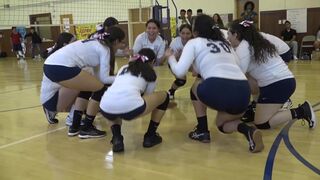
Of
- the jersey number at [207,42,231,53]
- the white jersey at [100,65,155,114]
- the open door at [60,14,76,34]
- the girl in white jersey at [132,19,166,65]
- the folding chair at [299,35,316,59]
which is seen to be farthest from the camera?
the open door at [60,14,76,34]

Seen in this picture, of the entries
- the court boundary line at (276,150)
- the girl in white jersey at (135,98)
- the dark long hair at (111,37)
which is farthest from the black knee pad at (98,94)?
the court boundary line at (276,150)

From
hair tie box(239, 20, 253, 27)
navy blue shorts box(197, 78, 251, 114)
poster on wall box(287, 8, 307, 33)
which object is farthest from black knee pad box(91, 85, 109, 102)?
poster on wall box(287, 8, 307, 33)

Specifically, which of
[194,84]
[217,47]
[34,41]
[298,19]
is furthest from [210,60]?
[34,41]

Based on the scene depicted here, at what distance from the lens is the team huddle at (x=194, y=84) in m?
2.69

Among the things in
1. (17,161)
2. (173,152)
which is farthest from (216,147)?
(17,161)

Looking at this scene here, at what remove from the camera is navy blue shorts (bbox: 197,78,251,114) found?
2.65m

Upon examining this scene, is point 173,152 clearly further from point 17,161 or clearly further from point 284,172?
point 17,161

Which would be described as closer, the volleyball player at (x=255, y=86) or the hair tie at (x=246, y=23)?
the hair tie at (x=246, y=23)

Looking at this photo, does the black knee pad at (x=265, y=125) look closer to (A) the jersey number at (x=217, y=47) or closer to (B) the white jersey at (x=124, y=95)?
(A) the jersey number at (x=217, y=47)

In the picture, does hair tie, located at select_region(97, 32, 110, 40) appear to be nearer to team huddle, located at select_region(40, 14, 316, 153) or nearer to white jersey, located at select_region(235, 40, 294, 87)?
team huddle, located at select_region(40, 14, 316, 153)

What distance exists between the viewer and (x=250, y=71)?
3.14 m

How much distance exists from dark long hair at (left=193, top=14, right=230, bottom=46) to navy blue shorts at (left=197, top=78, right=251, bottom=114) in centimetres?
37

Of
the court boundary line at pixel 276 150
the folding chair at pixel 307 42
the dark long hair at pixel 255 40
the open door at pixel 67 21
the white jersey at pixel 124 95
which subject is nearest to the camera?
the court boundary line at pixel 276 150

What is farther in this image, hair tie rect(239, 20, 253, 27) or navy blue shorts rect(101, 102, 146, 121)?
hair tie rect(239, 20, 253, 27)
